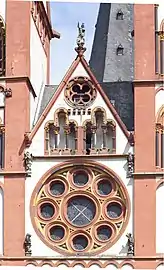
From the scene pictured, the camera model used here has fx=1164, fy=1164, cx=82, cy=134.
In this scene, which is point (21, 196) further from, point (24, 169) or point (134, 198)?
point (134, 198)

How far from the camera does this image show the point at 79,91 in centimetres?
2681

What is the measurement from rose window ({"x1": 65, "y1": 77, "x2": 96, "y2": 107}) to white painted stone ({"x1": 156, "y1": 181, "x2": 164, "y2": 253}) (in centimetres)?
275

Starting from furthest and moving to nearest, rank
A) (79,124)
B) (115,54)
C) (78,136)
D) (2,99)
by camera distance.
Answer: (115,54) < (2,99) < (79,124) < (78,136)

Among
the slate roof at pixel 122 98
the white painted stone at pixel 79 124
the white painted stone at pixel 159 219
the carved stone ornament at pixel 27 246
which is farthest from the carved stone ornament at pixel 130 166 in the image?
the carved stone ornament at pixel 27 246

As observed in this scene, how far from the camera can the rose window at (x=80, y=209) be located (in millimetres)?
25766

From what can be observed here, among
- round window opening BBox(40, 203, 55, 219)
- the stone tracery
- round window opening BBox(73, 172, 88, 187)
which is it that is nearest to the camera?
round window opening BBox(40, 203, 55, 219)

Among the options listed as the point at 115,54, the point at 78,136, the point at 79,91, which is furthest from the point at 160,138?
the point at 115,54

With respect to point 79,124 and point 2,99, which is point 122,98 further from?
point 2,99

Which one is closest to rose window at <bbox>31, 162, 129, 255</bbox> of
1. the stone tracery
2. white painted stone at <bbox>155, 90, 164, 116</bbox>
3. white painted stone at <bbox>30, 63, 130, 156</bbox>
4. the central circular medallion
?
the central circular medallion

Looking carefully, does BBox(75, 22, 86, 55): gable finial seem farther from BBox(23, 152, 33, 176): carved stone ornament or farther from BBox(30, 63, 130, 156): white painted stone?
BBox(23, 152, 33, 176): carved stone ornament

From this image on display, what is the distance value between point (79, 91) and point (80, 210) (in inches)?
110

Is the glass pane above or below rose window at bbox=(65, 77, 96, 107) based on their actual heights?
below

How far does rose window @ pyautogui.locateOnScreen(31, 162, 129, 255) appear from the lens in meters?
25.8

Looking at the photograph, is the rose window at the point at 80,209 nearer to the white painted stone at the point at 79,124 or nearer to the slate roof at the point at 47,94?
the white painted stone at the point at 79,124
